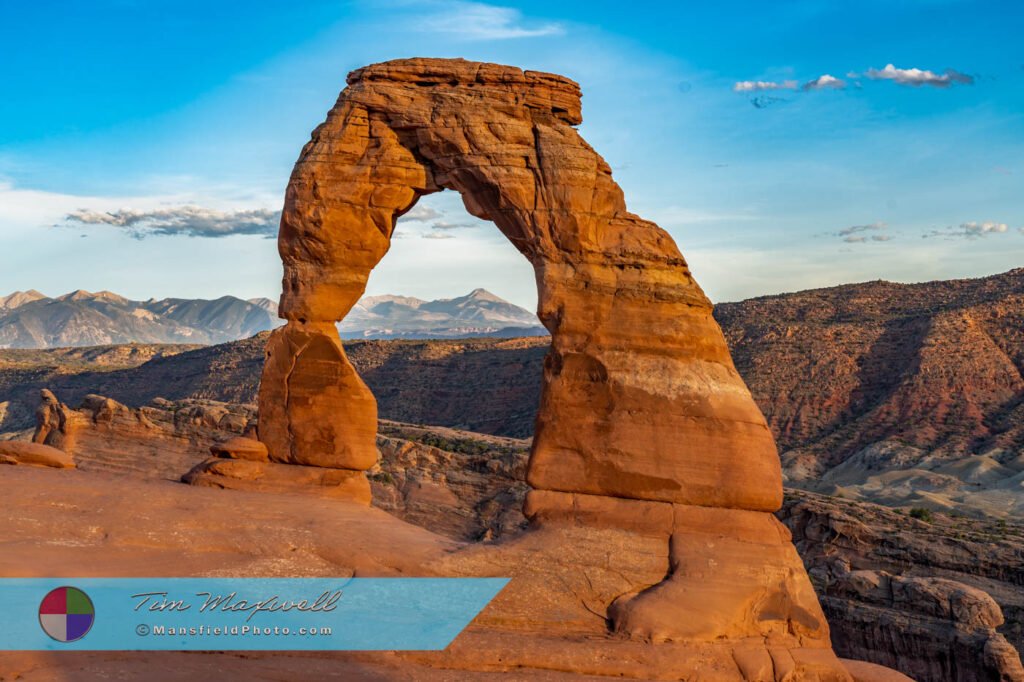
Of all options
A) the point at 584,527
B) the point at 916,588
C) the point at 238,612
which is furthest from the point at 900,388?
the point at 238,612

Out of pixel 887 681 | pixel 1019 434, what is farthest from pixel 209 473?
pixel 1019 434

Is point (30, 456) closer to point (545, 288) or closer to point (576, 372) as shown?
point (545, 288)

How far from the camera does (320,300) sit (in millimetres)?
20797

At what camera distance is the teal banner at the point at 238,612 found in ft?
43.2

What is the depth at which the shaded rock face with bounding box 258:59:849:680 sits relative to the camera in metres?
16.4

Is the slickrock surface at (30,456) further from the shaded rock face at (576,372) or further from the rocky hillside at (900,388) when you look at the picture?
the rocky hillside at (900,388)

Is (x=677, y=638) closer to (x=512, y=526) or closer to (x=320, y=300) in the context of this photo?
(x=320, y=300)

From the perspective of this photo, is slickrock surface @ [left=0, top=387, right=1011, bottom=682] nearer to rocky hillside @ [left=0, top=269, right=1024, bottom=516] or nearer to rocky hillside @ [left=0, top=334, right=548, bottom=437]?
rocky hillside @ [left=0, top=269, right=1024, bottom=516]

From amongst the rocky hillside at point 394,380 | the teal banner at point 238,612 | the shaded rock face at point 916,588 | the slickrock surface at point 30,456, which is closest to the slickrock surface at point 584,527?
the shaded rock face at point 916,588

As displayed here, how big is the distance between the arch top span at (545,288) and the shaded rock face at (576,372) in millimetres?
32

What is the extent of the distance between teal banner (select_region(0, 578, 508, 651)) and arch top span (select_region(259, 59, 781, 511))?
11.3 feet

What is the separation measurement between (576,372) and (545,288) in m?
1.62

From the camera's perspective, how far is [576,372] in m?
18.1

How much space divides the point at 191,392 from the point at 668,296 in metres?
72.9
